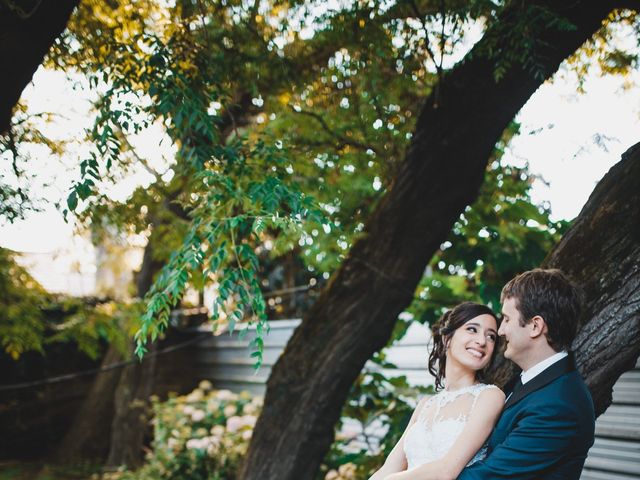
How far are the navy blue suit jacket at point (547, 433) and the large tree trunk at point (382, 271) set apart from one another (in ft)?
6.16

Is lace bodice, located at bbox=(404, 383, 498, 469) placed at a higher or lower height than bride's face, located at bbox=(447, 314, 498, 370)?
lower

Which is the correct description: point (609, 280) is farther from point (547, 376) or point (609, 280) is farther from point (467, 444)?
point (467, 444)

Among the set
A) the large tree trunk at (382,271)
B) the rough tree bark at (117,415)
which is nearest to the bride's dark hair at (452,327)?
the large tree trunk at (382,271)

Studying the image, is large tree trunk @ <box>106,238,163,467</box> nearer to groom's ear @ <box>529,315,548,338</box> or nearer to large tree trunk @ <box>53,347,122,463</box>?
large tree trunk @ <box>53,347,122,463</box>

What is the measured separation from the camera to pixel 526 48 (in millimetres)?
3238

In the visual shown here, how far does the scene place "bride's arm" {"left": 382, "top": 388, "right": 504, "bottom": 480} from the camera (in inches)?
85.4

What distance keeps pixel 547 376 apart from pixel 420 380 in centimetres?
448

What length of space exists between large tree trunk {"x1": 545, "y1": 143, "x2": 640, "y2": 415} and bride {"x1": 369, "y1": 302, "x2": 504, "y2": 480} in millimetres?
387

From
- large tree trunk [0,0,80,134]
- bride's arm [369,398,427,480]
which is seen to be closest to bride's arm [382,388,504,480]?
bride's arm [369,398,427,480]

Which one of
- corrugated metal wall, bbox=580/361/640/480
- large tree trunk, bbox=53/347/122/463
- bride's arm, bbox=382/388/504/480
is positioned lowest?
large tree trunk, bbox=53/347/122/463

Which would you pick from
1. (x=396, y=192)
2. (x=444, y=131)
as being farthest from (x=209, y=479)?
(x=444, y=131)

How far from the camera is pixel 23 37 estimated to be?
2.66 meters

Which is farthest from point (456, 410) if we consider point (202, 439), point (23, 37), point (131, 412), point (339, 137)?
point (131, 412)

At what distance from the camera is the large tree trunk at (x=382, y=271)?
3.76m
